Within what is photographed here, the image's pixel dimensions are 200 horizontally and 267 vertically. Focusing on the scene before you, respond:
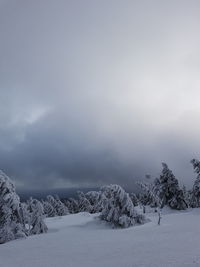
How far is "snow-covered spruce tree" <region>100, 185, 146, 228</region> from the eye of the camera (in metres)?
36.6

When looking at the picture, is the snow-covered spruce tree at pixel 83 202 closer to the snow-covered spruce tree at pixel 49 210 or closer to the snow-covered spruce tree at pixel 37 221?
the snow-covered spruce tree at pixel 49 210

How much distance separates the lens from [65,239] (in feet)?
86.8

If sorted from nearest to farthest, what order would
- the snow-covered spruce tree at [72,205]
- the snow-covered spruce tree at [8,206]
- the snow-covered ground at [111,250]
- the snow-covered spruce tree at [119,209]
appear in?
the snow-covered ground at [111,250] → the snow-covered spruce tree at [8,206] → the snow-covered spruce tree at [119,209] → the snow-covered spruce tree at [72,205]

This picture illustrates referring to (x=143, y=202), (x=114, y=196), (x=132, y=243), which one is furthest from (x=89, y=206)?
(x=132, y=243)

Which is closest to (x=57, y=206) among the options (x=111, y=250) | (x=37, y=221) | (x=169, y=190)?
(x=169, y=190)

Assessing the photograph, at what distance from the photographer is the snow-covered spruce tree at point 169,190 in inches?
2199

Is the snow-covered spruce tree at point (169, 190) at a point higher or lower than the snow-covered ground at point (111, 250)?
higher

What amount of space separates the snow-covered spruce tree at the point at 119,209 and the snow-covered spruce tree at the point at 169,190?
62.8 feet

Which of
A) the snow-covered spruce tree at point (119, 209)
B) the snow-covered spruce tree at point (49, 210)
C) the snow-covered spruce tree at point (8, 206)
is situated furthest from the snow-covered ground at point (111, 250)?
the snow-covered spruce tree at point (49, 210)

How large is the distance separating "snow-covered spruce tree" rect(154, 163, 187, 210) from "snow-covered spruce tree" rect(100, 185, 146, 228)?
19131 millimetres

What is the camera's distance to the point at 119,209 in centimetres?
3828

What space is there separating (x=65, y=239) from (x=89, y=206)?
206 feet

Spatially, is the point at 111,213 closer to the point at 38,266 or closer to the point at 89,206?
the point at 38,266

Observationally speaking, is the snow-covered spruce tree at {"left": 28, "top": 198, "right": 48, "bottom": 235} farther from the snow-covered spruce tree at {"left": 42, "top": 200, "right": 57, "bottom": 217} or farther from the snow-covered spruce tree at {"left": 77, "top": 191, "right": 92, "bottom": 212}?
the snow-covered spruce tree at {"left": 77, "top": 191, "right": 92, "bottom": 212}
